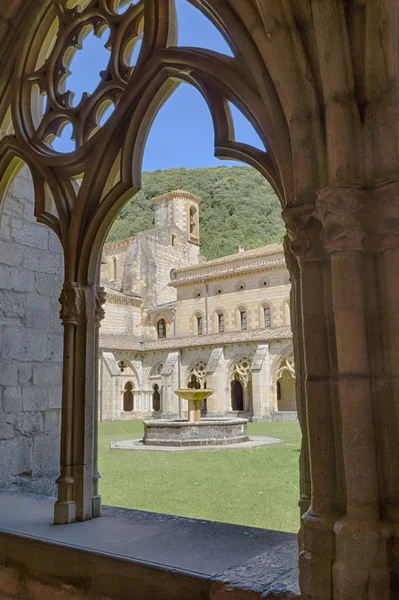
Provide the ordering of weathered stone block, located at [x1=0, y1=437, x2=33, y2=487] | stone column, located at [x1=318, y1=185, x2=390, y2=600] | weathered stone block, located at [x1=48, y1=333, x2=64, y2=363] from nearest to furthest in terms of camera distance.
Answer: stone column, located at [x1=318, y1=185, x2=390, y2=600] < weathered stone block, located at [x1=0, y1=437, x2=33, y2=487] < weathered stone block, located at [x1=48, y1=333, x2=64, y2=363]

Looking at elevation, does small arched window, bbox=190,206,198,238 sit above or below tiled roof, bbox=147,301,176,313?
above

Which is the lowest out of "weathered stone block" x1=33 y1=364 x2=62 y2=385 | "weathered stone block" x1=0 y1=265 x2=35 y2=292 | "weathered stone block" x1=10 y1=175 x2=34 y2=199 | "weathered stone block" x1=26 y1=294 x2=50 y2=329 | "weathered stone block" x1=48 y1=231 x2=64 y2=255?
"weathered stone block" x1=33 y1=364 x2=62 y2=385

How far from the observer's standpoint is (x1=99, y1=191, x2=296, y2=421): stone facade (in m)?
19.0

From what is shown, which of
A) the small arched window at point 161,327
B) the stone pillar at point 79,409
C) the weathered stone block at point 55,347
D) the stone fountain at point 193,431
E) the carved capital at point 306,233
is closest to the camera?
the carved capital at point 306,233

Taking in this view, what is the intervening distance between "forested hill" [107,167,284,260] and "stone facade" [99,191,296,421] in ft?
33.8

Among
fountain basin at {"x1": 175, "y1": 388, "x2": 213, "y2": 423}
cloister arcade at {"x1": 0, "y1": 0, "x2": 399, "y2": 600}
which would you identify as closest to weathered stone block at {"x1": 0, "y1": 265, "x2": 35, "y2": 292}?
cloister arcade at {"x1": 0, "y1": 0, "x2": 399, "y2": 600}

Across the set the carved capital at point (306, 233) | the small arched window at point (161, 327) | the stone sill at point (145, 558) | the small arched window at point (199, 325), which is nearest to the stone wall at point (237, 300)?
the small arched window at point (199, 325)

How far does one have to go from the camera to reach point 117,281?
117 ft

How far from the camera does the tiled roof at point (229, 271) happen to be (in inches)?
917

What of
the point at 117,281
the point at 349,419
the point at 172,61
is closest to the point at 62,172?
the point at 172,61

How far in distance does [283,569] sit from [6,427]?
2111 mm

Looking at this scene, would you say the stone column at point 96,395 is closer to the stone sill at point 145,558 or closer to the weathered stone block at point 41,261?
the stone sill at point 145,558

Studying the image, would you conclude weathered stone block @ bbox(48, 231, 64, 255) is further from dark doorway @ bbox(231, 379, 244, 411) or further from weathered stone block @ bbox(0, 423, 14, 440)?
dark doorway @ bbox(231, 379, 244, 411)

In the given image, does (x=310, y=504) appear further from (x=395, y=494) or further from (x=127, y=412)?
(x=127, y=412)
